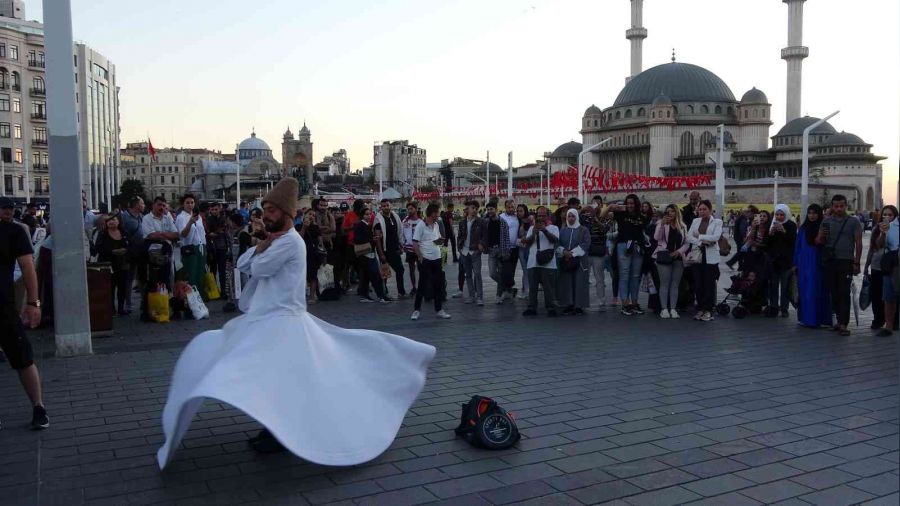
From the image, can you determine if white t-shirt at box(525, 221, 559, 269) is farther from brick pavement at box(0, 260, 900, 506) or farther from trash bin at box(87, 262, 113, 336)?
trash bin at box(87, 262, 113, 336)

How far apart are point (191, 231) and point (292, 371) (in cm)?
830

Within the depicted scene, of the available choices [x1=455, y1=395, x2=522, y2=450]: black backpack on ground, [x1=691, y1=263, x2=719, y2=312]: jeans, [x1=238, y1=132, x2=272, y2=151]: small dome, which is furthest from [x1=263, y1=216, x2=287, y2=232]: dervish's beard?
[x1=238, y1=132, x2=272, y2=151]: small dome

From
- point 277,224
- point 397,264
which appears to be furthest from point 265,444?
point 397,264

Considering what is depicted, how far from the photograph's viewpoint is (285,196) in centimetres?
539

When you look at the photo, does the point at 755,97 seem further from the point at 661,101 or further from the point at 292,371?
the point at 292,371

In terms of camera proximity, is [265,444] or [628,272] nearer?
[265,444]

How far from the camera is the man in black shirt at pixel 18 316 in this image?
5836mm

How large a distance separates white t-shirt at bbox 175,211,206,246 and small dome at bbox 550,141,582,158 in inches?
4262

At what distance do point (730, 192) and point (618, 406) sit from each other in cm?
7131

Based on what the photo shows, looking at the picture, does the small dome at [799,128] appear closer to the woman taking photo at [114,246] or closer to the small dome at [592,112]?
the small dome at [592,112]

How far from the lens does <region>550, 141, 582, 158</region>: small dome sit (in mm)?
118831

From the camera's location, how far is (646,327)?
35.7 feet

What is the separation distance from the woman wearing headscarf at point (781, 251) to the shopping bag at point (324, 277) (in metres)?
7.58

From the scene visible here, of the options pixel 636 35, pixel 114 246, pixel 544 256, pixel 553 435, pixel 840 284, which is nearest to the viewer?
pixel 553 435
